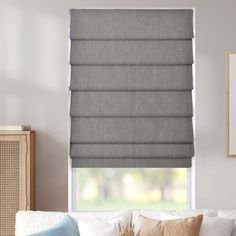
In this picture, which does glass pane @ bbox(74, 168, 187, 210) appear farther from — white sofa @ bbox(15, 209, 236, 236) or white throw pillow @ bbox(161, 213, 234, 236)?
white throw pillow @ bbox(161, 213, 234, 236)

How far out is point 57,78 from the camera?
213 inches

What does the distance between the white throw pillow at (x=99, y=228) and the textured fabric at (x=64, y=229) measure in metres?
0.05

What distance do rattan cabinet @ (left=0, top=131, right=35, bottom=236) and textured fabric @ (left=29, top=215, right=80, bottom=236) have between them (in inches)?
32.7

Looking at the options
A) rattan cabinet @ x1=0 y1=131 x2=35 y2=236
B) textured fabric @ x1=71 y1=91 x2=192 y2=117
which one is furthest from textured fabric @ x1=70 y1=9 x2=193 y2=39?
rattan cabinet @ x1=0 y1=131 x2=35 y2=236

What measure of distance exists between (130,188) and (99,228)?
1359mm

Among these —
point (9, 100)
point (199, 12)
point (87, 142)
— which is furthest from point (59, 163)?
point (199, 12)

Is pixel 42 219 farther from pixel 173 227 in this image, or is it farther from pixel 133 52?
pixel 133 52

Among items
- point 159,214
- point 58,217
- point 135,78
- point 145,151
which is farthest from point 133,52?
point 58,217

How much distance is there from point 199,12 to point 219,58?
1.42ft

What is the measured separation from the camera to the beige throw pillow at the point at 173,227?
4.20 metres

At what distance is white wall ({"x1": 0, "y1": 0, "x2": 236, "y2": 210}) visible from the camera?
539 cm

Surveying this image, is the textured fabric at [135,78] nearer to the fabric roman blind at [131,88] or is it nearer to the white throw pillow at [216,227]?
the fabric roman blind at [131,88]

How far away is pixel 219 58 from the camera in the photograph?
5398 mm

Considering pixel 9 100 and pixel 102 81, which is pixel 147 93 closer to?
pixel 102 81
